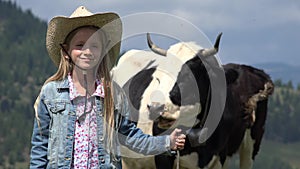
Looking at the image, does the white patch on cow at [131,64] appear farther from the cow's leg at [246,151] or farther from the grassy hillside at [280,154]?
the grassy hillside at [280,154]

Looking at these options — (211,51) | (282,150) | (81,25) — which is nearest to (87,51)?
(81,25)

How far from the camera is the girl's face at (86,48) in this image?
14.8ft

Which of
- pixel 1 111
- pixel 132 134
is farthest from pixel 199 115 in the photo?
pixel 1 111

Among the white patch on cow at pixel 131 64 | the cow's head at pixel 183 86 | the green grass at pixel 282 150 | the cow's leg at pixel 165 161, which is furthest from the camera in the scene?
the green grass at pixel 282 150

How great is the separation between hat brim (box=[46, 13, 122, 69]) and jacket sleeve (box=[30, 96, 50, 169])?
1.70 feet

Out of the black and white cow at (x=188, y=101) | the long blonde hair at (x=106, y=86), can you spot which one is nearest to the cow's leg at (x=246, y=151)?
the black and white cow at (x=188, y=101)

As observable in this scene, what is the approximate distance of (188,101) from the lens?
347 inches

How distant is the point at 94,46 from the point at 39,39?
17662 cm

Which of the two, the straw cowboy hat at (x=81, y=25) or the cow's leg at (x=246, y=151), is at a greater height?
the straw cowboy hat at (x=81, y=25)

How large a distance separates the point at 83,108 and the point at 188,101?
4.40 meters

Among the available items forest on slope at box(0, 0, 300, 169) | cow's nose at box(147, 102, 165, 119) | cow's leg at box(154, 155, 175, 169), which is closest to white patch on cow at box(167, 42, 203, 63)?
cow's nose at box(147, 102, 165, 119)

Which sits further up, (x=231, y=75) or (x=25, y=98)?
(x=25, y=98)

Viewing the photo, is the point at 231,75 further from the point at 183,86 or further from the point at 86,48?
the point at 86,48

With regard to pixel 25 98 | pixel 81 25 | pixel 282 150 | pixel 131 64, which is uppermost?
pixel 25 98
